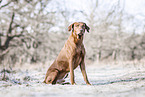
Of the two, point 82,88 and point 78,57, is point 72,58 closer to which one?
point 78,57

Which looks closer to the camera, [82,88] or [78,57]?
[82,88]

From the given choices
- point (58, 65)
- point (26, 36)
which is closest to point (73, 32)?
point (58, 65)

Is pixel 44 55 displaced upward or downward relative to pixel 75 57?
downward

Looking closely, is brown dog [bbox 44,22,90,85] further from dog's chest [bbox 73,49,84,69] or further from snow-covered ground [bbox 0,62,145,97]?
snow-covered ground [bbox 0,62,145,97]

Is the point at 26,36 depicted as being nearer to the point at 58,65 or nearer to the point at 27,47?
the point at 27,47

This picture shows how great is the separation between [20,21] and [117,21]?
12.3 meters

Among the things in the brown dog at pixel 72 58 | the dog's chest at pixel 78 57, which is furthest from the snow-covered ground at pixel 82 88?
the dog's chest at pixel 78 57

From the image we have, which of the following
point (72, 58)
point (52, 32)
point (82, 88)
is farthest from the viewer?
point (52, 32)

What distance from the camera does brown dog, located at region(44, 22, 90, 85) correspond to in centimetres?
468

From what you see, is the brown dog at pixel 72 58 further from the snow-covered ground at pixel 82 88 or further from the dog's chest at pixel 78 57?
the snow-covered ground at pixel 82 88

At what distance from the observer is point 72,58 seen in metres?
4.65

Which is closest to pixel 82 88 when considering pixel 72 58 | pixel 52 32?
pixel 72 58

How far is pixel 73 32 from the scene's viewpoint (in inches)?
191

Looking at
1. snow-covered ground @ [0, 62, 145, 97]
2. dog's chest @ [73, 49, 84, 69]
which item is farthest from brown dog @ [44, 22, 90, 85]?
snow-covered ground @ [0, 62, 145, 97]
